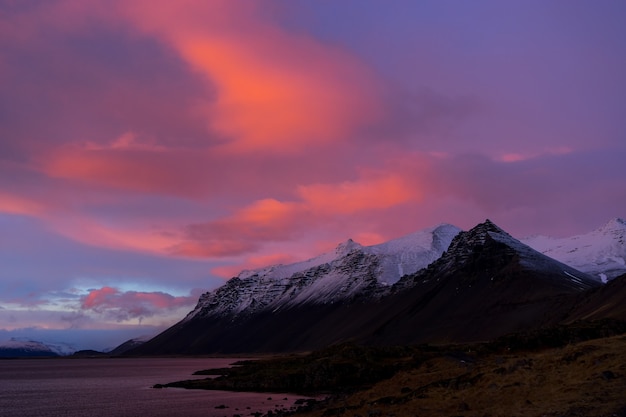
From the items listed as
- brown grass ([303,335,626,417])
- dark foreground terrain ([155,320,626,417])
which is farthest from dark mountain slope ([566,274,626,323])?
brown grass ([303,335,626,417])

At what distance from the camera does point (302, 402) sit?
76000 mm

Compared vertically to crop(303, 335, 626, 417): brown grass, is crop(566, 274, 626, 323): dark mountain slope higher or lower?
higher

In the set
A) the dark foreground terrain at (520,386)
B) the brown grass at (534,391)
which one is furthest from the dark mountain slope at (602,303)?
the brown grass at (534,391)

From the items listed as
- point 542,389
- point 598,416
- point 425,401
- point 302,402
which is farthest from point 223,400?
point 598,416

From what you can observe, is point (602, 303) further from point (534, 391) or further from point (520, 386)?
point (534, 391)

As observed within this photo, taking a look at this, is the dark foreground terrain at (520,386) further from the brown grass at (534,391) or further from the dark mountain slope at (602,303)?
the dark mountain slope at (602,303)

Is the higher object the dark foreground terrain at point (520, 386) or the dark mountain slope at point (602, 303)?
the dark mountain slope at point (602, 303)

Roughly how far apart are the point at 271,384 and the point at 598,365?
74.9 meters

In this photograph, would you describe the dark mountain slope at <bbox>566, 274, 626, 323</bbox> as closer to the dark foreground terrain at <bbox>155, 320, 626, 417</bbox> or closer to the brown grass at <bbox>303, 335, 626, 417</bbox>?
the dark foreground terrain at <bbox>155, 320, 626, 417</bbox>

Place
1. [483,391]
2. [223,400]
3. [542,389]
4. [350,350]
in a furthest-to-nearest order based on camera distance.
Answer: [350,350] < [223,400] < [483,391] < [542,389]

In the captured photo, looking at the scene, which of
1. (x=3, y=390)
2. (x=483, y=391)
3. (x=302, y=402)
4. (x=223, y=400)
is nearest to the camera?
(x=483, y=391)

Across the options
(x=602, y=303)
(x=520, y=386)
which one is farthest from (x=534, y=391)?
(x=602, y=303)

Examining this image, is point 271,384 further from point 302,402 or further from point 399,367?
point 302,402

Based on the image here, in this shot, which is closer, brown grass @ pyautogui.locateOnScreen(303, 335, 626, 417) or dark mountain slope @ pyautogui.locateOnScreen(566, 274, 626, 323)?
brown grass @ pyautogui.locateOnScreen(303, 335, 626, 417)
